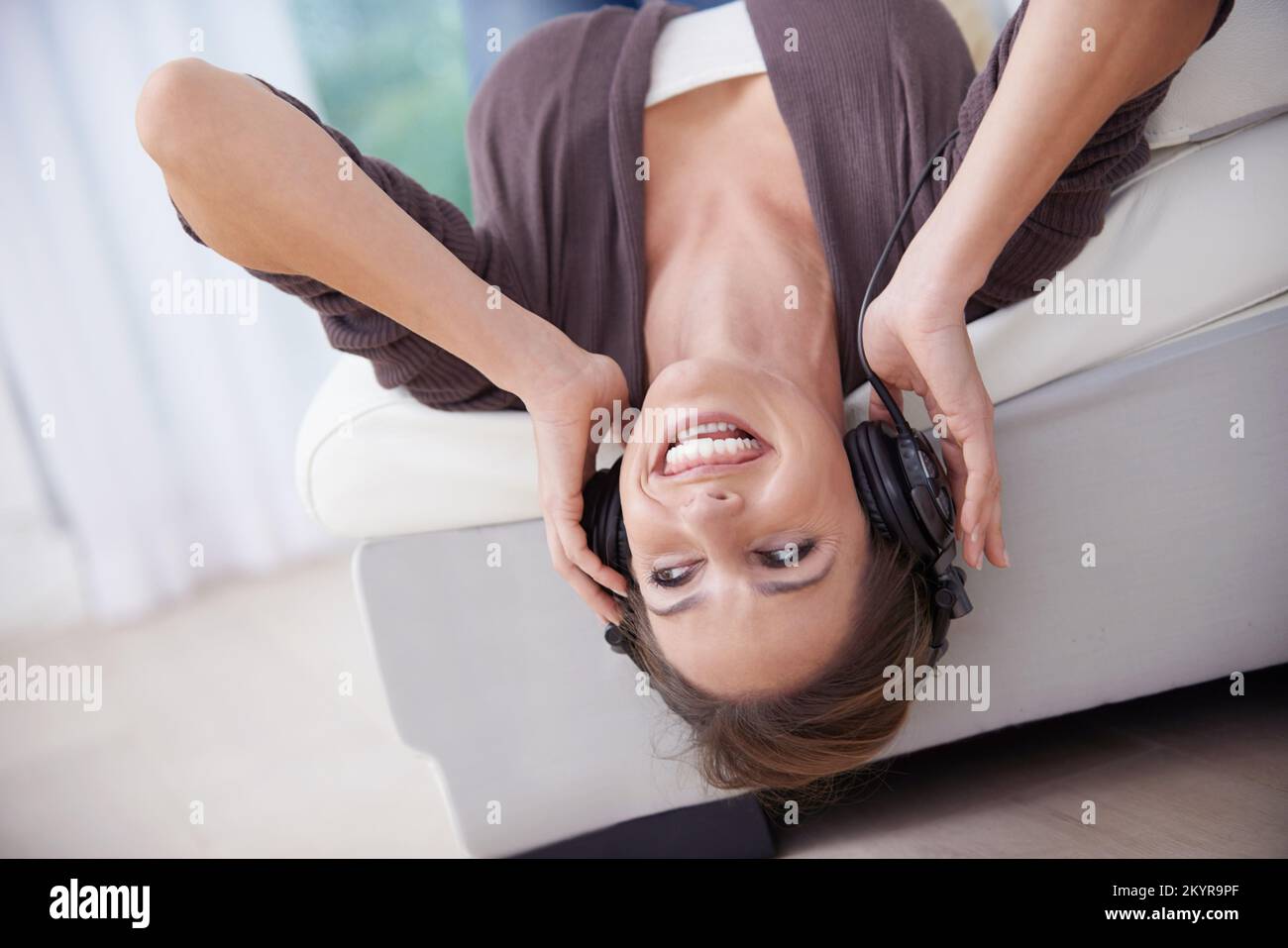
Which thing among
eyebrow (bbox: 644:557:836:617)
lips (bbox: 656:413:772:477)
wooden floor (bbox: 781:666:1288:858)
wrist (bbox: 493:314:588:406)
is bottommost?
wooden floor (bbox: 781:666:1288:858)

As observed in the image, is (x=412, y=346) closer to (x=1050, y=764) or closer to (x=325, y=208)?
(x=325, y=208)

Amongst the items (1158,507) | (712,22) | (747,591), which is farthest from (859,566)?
(712,22)

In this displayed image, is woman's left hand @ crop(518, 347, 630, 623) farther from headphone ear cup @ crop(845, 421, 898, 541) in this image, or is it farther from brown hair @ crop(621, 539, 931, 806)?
headphone ear cup @ crop(845, 421, 898, 541)

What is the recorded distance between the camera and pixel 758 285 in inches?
47.6

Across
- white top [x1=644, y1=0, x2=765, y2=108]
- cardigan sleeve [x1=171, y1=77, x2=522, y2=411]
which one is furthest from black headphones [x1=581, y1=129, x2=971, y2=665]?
white top [x1=644, y1=0, x2=765, y2=108]

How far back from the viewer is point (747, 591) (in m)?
0.96

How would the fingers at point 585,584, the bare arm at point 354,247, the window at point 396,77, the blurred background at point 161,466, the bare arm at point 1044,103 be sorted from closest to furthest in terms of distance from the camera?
the bare arm at point 1044,103
the bare arm at point 354,247
the fingers at point 585,584
the blurred background at point 161,466
the window at point 396,77

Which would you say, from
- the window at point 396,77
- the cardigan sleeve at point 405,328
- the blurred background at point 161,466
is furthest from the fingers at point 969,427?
the window at point 396,77

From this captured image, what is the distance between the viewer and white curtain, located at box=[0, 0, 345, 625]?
201 centimetres

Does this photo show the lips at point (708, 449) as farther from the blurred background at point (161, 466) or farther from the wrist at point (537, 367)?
the blurred background at point (161, 466)

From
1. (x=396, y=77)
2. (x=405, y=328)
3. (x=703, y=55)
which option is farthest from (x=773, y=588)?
(x=396, y=77)

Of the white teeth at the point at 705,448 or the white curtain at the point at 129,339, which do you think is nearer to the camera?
the white teeth at the point at 705,448

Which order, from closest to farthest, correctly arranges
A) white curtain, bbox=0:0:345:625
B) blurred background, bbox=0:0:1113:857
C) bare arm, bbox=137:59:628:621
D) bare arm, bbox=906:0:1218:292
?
bare arm, bbox=906:0:1218:292, bare arm, bbox=137:59:628:621, blurred background, bbox=0:0:1113:857, white curtain, bbox=0:0:345:625

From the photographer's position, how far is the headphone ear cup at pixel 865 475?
997 mm
